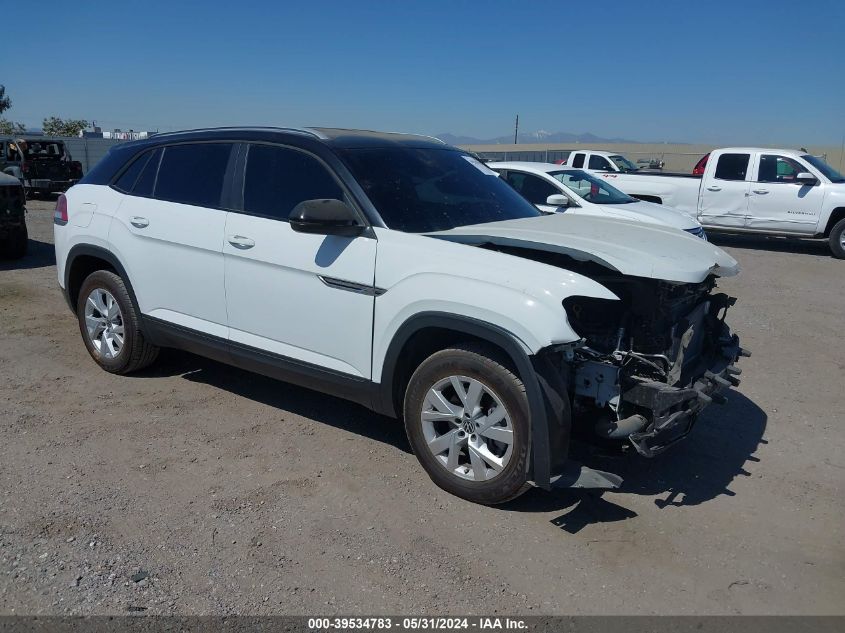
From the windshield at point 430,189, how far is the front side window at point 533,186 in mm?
5645

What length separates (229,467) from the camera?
4.32m

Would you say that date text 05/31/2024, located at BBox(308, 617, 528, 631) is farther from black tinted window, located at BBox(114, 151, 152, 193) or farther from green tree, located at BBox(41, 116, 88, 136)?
green tree, located at BBox(41, 116, 88, 136)

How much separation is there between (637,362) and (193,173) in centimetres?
324

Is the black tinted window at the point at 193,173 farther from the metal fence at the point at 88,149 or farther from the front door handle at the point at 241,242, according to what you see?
the metal fence at the point at 88,149

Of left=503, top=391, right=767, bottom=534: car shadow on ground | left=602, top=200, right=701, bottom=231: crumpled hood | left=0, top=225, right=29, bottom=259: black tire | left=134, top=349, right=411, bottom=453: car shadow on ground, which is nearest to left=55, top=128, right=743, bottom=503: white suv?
left=503, top=391, right=767, bottom=534: car shadow on ground

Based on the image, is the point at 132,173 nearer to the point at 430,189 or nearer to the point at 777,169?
the point at 430,189

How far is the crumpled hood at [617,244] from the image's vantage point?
3.75 metres

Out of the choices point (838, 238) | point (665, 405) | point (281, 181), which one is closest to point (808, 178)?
point (838, 238)

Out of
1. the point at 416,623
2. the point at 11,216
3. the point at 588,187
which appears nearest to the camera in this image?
the point at 416,623

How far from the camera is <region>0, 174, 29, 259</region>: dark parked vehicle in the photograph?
10.1 metres

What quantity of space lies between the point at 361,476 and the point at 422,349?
2.72ft

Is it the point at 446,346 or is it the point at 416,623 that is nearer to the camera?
the point at 416,623

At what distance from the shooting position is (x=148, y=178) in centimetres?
540

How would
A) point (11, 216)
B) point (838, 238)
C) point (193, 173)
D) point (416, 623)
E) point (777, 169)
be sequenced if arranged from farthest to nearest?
point (777, 169) < point (838, 238) < point (11, 216) < point (193, 173) < point (416, 623)
